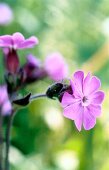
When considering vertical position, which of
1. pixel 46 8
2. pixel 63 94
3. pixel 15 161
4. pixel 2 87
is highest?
pixel 46 8

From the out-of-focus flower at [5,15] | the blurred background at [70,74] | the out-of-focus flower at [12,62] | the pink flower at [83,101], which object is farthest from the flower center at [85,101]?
the out-of-focus flower at [5,15]

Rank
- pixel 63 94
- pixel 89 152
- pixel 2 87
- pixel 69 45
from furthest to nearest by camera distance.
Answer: pixel 69 45
pixel 89 152
pixel 2 87
pixel 63 94

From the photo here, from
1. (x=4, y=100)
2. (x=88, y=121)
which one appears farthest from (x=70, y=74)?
(x=88, y=121)

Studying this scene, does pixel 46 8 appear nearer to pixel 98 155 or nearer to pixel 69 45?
pixel 69 45

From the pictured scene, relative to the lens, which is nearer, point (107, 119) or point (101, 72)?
point (107, 119)

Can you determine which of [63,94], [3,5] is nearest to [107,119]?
[3,5]

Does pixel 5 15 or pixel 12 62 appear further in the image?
pixel 5 15

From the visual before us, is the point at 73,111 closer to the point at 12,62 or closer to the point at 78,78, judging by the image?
the point at 78,78

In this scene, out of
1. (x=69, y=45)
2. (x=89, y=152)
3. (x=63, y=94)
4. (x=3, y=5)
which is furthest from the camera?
(x=69, y=45)
